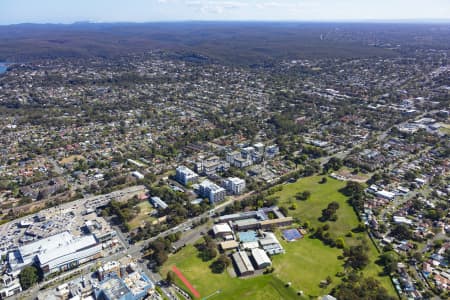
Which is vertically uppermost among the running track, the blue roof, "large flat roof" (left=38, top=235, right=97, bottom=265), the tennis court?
"large flat roof" (left=38, top=235, right=97, bottom=265)

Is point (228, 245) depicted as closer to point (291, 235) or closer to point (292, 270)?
point (292, 270)

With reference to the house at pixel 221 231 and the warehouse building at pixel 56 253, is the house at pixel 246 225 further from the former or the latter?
the warehouse building at pixel 56 253

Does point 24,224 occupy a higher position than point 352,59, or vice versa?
point 352,59

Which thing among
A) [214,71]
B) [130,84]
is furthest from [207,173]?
[214,71]

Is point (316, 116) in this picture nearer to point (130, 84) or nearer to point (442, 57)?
point (130, 84)

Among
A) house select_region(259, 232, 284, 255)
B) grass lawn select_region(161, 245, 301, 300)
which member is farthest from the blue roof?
grass lawn select_region(161, 245, 301, 300)

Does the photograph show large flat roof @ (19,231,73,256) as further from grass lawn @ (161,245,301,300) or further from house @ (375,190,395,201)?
house @ (375,190,395,201)
